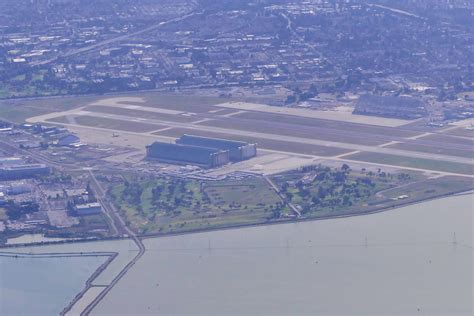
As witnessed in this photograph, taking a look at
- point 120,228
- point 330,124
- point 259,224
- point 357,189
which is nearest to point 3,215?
point 120,228

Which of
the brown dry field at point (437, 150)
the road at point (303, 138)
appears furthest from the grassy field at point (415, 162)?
the brown dry field at point (437, 150)

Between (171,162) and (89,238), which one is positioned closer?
(89,238)

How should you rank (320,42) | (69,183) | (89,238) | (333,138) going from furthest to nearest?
(320,42) → (333,138) → (69,183) → (89,238)

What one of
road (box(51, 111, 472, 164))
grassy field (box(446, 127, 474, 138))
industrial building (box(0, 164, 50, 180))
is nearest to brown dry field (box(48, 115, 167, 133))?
road (box(51, 111, 472, 164))

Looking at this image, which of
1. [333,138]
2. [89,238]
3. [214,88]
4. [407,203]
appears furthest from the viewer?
[214,88]

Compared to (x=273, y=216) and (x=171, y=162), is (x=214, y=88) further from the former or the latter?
(x=273, y=216)

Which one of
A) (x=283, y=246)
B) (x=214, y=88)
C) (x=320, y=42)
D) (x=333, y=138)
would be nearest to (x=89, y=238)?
(x=283, y=246)

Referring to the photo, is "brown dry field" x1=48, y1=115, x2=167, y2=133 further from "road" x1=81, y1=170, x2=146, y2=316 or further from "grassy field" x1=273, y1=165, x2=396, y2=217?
"grassy field" x1=273, y1=165, x2=396, y2=217
